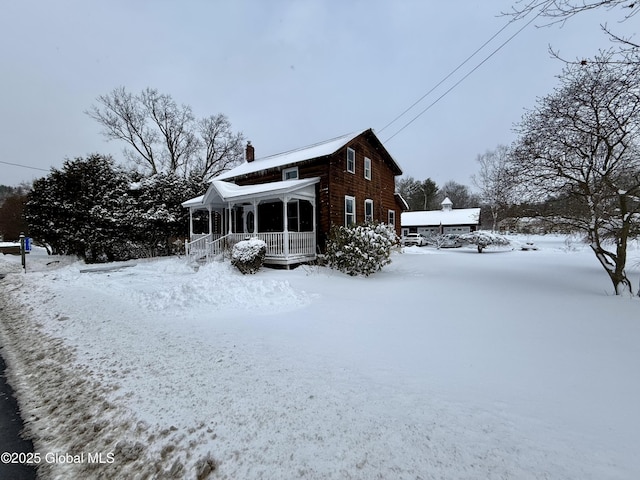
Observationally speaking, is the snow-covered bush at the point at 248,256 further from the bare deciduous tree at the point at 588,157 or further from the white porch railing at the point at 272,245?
the bare deciduous tree at the point at 588,157

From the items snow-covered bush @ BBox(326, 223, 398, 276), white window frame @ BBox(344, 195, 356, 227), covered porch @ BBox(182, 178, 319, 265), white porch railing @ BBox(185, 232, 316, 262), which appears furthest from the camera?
white window frame @ BBox(344, 195, 356, 227)

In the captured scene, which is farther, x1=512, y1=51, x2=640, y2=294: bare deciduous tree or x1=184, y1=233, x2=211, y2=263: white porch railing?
x1=184, y1=233, x2=211, y2=263: white porch railing

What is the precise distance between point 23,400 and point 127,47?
2245 centimetres

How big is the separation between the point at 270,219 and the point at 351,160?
18.8 ft

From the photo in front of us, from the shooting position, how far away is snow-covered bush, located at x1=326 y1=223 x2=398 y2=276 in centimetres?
1017

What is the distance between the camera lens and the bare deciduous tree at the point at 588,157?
7.24 metres

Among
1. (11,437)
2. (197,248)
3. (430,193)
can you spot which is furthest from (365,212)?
(430,193)

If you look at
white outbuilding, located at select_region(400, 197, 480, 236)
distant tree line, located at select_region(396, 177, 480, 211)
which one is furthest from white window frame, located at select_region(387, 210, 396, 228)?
distant tree line, located at select_region(396, 177, 480, 211)

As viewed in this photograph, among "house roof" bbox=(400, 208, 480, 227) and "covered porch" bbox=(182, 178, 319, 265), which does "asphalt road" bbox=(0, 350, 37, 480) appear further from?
"house roof" bbox=(400, 208, 480, 227)

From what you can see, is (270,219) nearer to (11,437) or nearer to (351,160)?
(351,160)

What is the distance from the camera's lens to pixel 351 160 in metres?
15.6

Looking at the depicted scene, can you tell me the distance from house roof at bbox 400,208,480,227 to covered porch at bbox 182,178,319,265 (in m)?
32.1

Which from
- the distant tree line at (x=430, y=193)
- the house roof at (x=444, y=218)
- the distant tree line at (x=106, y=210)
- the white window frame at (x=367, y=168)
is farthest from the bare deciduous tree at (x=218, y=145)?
the distant tree line at (x=430, y=193)

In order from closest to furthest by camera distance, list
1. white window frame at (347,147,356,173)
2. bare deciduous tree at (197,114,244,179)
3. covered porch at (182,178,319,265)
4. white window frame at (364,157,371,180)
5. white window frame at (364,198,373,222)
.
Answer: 1. covered porch at (182,178,319,265)
2. white window frame at (347,147,356,173)
3. white window frame at (364,198,373,222)
4. white window frame at (364,157,371,180)
5. bare deciduous tree at (197,114,244,179)
